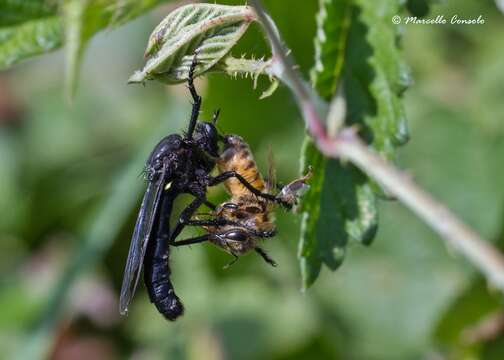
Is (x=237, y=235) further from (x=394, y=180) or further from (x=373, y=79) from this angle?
(x=394, y=180)

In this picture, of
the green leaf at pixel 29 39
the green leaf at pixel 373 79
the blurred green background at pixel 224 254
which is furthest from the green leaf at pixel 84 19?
the blurred green background at pixel 224 254

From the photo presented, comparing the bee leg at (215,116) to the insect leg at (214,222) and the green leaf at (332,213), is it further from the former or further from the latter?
the green leaf at (332,213)

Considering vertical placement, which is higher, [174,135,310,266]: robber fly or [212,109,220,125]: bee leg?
[212,109,220,125]: bee leg

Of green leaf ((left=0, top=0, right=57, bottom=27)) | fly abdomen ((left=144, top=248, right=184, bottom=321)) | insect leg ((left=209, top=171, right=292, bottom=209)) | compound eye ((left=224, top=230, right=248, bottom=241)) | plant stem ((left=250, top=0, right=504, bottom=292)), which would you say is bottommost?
fly abdomen ((left=144, top=248, right=184, bottom=321))

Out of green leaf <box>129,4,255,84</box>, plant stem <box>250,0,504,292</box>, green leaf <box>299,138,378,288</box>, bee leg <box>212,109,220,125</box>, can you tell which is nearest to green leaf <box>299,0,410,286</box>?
green leaf <box>299,138,378,288</box>

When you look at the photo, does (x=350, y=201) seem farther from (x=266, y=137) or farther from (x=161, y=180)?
(x=266, y=137)

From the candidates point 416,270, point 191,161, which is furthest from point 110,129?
point 191,161

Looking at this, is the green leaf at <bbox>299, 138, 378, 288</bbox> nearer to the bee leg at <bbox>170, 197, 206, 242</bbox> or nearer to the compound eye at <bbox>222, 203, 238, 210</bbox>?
the compound eye at <bbox>222, 203, 238, 210</bbox>
